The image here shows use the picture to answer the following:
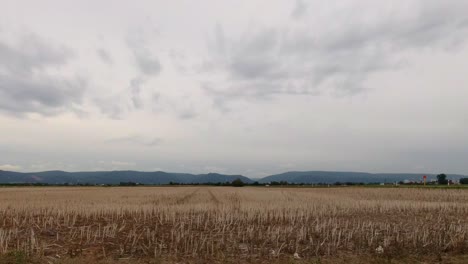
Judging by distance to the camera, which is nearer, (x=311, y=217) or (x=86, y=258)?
(x=86, y=258)

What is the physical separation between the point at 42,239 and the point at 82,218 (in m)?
6.58

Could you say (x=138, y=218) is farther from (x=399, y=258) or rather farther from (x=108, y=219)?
(x=399, y=258)

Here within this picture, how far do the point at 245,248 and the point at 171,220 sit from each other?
7630 millimetres

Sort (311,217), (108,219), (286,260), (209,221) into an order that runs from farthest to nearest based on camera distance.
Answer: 1. (311,217)
2. (108,219)
3. (209,221)
4. (286,260)

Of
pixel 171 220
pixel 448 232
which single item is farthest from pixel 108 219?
pixel 448 232

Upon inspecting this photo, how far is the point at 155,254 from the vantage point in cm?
1207

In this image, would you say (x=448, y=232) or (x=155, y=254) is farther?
(x=448, y=232)

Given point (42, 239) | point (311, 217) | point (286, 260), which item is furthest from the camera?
point (311, 217)

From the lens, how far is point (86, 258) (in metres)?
12.0

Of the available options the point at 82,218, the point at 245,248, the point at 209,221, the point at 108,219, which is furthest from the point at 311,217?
the point at 82,218

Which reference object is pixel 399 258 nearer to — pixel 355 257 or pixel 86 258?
pixel 355 257

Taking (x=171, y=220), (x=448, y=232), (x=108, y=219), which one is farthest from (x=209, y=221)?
(x=448, y=232)

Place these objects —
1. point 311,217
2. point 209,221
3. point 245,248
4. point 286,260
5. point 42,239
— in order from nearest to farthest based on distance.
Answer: point 286,260 → point 245,248 → point 42,239 → point 209,221 → point 311,217

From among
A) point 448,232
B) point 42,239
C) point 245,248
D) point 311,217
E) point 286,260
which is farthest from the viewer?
point 311,217
